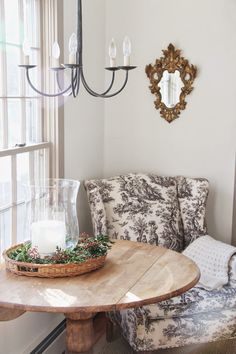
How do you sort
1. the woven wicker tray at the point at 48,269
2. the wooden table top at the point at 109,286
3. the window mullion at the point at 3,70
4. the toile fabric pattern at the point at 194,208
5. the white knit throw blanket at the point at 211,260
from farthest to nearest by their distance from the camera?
the toile fabric pattern at the point at 194,208
the white knit throw blanket at the point at 211,260
the window mullion at the point at 3,70
the woven wicker tray at the point at 48,269
the wooden table top at the point at 109,286

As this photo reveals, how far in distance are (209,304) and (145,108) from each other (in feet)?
4.66

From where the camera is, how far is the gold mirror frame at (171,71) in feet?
10.00

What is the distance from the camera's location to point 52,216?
189 cm

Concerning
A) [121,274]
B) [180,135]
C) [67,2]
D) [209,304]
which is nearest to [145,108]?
[180,135]

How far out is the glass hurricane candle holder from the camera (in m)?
1.82

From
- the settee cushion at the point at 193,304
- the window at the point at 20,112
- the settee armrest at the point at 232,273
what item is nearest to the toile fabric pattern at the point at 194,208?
the settee armrest at the point at 232,273

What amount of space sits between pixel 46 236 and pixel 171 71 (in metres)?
1.70

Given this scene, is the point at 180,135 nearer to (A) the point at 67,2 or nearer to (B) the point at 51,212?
(A) the point at 67,2

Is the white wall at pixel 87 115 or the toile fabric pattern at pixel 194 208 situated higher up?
the white wall at pixel 87 115

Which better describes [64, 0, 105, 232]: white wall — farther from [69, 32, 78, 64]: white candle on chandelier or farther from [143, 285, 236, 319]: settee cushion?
[69, 32, 78, 64]: white candle on chandelier

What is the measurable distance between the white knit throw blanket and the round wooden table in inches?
22.9

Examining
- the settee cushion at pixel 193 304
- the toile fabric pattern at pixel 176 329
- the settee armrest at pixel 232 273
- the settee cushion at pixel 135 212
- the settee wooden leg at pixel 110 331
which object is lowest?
the settee wooden leg at pixel 110 331

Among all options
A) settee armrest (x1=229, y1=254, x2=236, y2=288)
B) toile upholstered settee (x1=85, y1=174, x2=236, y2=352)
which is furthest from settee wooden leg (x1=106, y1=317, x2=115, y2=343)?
settee armrest (x1=229, y1=254, x2=236, y2=288)

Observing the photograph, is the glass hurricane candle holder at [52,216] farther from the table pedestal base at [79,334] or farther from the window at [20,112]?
the window at [20,112]
